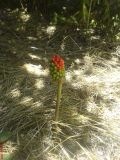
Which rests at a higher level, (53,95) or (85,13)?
(85,13)

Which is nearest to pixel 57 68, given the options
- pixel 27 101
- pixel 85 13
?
pixel 27 101

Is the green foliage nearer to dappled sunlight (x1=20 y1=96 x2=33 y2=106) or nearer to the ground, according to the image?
the ground

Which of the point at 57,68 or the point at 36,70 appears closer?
the point at 57,68

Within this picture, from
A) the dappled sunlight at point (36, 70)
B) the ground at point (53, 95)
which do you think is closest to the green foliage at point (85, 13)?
the ground at point (53, 95)

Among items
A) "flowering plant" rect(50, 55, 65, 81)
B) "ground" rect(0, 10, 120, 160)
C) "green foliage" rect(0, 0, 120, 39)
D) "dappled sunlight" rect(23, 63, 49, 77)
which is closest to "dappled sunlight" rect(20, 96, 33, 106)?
"ground" rect(0, 10, 120, 160)

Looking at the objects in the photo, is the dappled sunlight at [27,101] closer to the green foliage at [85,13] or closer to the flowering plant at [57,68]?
the flowering plant at [57,68]

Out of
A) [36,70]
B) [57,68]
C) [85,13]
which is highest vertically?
[85,13]

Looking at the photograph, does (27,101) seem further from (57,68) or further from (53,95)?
(57,68)

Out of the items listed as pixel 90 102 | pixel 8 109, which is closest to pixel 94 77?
pixel 90 102
